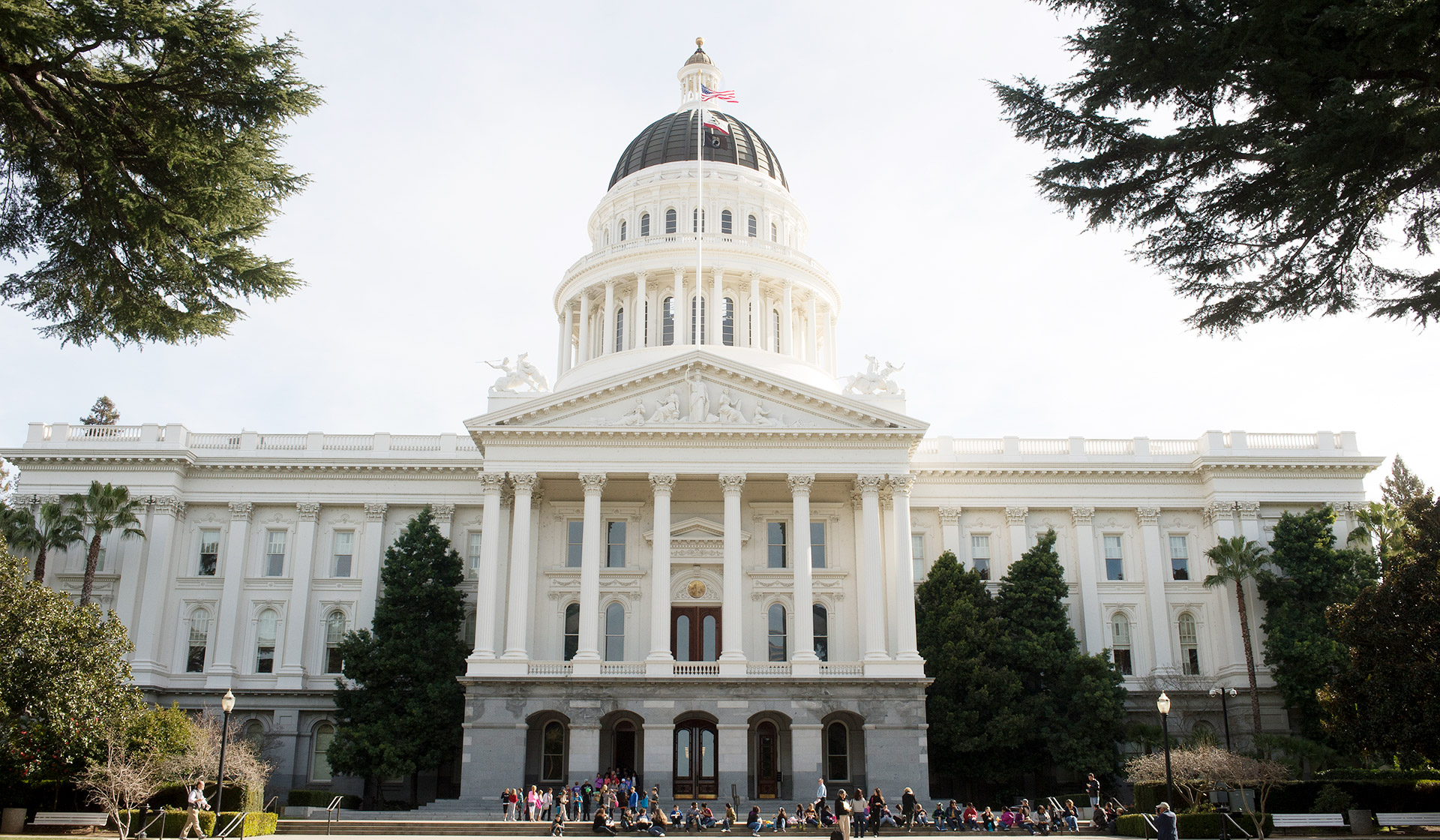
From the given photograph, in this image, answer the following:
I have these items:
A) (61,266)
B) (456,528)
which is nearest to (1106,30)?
(61,266)

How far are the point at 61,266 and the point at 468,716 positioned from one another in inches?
1094

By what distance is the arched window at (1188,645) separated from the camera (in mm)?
50875

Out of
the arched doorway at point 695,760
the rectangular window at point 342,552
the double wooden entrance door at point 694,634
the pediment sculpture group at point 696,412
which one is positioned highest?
the pediment sculpture group at point 696,412

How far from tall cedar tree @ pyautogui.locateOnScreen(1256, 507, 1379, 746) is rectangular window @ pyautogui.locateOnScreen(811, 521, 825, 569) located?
17.5 meters

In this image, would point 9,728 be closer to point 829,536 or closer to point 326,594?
point 326,594

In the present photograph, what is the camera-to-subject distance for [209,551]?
52.4m

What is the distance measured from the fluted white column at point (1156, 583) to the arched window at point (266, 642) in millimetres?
37402

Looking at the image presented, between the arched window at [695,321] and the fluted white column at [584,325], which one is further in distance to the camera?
the fluted white column at [584,325]

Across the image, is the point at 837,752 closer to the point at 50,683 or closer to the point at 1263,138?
the point at 50,683

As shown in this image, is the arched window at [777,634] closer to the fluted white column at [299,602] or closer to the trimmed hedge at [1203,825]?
the trimmed hedge at [1203,825]

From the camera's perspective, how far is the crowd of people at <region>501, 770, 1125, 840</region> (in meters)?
35.4

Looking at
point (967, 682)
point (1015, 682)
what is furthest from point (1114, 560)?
point (967, 682)

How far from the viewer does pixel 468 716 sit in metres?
42.3

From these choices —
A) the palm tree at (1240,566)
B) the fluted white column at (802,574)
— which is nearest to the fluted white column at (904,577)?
the fluted white column at (802,574)
